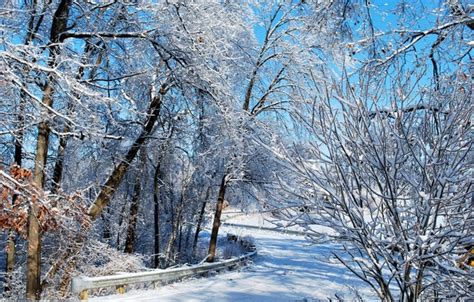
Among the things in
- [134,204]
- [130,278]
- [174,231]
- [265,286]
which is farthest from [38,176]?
[174,231]

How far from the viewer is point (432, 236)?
2.71 metres

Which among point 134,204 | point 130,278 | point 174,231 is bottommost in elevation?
point 130,278

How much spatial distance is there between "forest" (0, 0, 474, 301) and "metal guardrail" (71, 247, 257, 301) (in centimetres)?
108

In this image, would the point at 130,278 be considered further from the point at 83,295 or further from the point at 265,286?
the point at 265,286

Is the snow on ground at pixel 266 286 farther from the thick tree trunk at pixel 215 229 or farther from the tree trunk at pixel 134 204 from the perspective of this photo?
the tree trunk at pixel 134 204

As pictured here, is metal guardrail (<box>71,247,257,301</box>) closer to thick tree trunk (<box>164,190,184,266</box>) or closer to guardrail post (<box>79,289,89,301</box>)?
guardrail post (<box>79,289,89,301</box>)

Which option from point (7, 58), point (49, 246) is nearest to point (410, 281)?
point (7, 58)

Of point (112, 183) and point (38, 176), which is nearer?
point (38, 176)

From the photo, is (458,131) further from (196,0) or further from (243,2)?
(243,2)

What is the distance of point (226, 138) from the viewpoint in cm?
962

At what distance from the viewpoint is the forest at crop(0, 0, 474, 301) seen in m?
2.97

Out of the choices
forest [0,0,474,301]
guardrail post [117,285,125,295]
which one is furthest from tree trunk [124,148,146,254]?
guardrail post [117,285,125,295]

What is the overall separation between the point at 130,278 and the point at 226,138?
3.43m

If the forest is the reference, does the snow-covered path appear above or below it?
below
